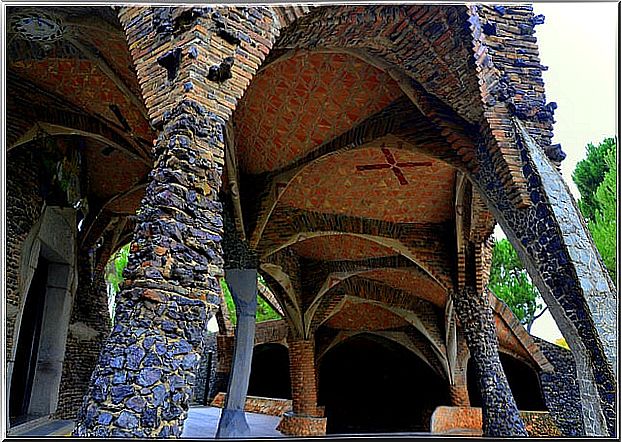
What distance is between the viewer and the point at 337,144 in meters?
7.47

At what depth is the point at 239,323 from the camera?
7742mm

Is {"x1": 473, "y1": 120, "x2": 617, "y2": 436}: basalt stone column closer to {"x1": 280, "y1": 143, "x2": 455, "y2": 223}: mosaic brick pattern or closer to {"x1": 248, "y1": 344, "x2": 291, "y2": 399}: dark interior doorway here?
{"x1": 280, "y1": 143, "x2": 455, "y2": 223}: mosaic brick pattern

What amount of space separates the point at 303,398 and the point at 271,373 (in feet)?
19.8

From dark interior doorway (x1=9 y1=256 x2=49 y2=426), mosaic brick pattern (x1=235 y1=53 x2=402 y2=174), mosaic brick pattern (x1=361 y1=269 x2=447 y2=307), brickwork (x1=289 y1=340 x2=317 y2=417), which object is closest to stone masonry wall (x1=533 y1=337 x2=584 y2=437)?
mosaic brick pattern (x1=361 y1=269 x2=447 y2=307)

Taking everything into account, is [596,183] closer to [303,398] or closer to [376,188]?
[376,188]

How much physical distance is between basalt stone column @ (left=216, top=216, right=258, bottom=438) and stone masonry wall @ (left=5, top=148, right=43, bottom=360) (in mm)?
2485

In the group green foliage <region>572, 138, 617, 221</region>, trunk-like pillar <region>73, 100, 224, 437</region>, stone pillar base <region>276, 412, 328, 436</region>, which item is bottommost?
stone pillar base <region>276, 412, 328, 436</region>

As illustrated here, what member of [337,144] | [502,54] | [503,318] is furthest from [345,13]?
[503,318]

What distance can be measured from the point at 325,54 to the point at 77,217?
5454mm

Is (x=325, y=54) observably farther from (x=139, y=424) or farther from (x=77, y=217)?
(x=77, y=217)

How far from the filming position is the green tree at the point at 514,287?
53.5 feet

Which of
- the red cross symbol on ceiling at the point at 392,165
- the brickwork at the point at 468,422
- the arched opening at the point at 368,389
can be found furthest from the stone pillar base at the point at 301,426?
the arched opening at the point at 368,389

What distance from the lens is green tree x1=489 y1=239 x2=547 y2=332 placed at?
53.5ft

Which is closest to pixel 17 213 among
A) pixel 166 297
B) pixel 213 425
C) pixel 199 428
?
pixel 199 428
